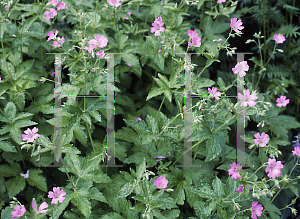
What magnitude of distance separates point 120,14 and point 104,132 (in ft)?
3.71

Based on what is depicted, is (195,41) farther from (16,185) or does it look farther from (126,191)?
(16,185)

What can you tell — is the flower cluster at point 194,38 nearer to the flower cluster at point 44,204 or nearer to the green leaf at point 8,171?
the flower cluster at point 44,204

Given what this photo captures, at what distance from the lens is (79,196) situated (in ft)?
6.08

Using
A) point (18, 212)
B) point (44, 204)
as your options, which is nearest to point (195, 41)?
point (44, 204)

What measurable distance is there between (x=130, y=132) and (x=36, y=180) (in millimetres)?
885

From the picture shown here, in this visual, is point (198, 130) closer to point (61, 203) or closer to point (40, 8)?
point (61, 203)

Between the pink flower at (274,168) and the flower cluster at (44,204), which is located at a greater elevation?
the pink flower at (274,168)

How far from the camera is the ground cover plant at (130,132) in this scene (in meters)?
1.77

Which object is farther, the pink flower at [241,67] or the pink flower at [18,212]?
the pink flower at [241,67]

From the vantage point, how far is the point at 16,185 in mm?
2254

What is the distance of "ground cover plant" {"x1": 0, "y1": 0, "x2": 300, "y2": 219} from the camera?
177 cm

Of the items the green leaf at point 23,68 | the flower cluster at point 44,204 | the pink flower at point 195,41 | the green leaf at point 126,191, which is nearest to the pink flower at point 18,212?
the flower cluster at point 44,204

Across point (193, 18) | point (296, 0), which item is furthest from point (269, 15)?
point (193, 18)

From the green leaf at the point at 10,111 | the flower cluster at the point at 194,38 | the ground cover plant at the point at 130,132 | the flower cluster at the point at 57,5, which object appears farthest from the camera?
the flower cluster at the point at 57,5
